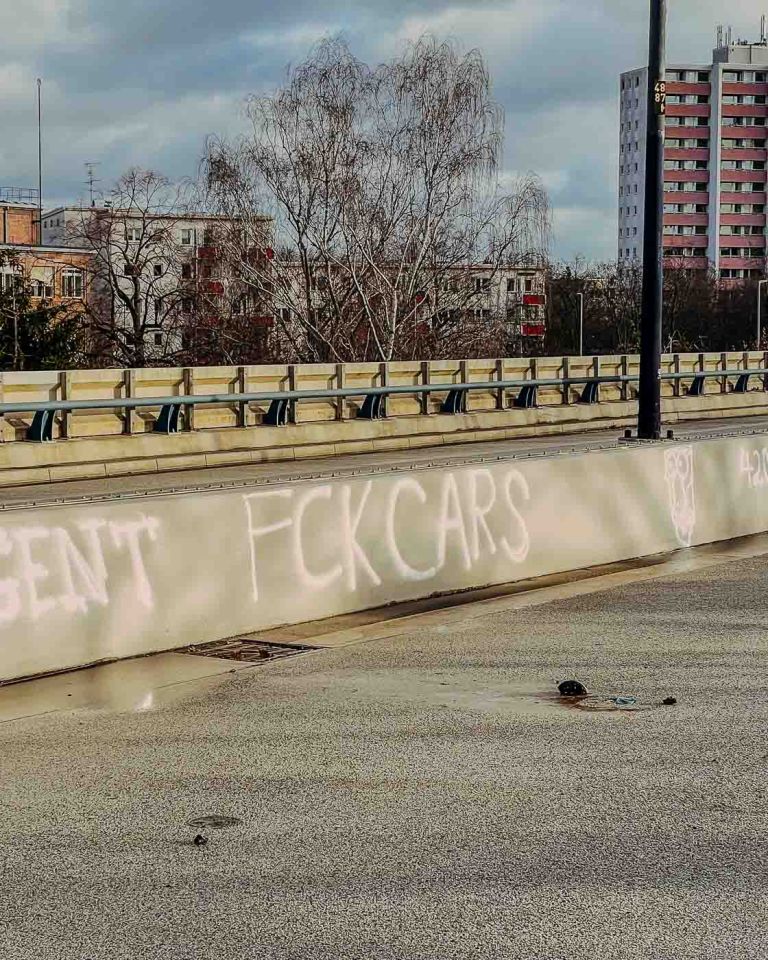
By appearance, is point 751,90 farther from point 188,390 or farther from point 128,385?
point 128,385

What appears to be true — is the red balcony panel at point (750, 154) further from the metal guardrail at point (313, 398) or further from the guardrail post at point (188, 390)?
the guardrail post at point (188, 390)

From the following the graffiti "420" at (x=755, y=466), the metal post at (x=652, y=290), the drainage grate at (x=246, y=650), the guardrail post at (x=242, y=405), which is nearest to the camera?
the drainage grate at (x=246, y=650)

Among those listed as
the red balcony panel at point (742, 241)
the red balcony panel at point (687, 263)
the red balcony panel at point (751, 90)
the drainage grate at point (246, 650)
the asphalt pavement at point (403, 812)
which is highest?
the red balcony panel at point (751, 90)

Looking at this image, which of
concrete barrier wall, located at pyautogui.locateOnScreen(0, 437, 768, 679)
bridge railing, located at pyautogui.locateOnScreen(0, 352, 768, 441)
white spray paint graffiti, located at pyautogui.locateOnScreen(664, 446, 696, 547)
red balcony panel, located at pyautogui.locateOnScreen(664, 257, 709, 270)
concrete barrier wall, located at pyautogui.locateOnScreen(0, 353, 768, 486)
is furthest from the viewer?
red balcony panel, located at pyautogui.locateOnScreen(664, 257, 709, 270)

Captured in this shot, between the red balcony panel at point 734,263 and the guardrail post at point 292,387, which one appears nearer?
the guardrail post at point 292,387

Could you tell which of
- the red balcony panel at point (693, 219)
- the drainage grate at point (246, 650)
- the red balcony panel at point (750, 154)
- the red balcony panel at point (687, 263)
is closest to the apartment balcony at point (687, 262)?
the red balcony panel at point (687, 263)

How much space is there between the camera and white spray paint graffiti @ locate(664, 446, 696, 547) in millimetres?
13852

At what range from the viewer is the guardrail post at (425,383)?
1179 inches

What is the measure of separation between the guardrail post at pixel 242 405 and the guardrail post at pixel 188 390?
3.36 ft

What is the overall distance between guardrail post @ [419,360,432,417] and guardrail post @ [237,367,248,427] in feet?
14.7

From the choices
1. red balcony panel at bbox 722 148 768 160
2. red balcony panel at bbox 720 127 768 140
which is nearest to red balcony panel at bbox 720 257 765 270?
red balcony panel at bbox 722 148 768 160

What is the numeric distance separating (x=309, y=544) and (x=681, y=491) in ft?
16.9

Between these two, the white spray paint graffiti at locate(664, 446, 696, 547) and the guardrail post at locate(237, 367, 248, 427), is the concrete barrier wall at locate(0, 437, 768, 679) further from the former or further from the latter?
the guardrail post at locate(237, 367, 248, 427)

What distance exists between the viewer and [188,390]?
84.0 feet
